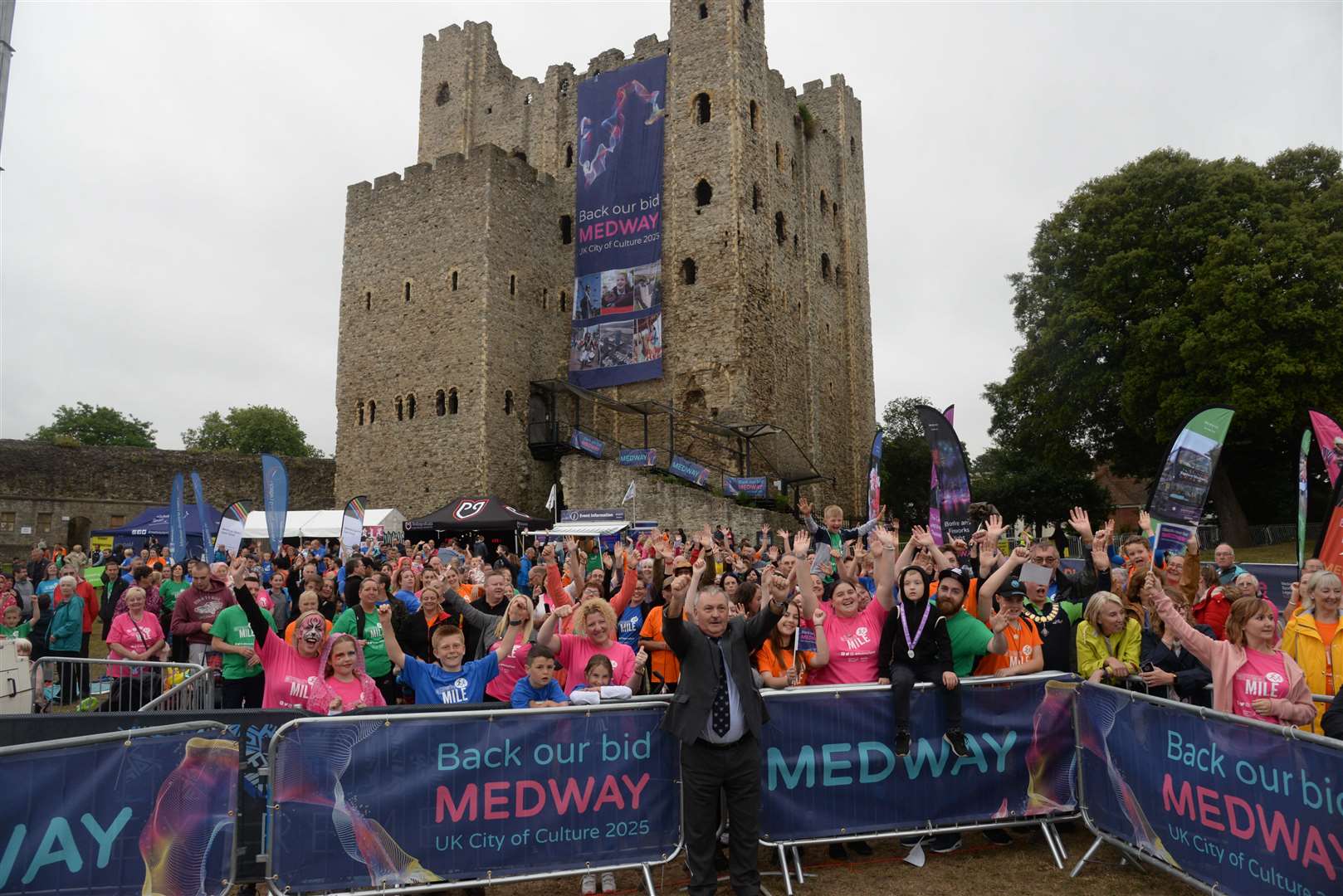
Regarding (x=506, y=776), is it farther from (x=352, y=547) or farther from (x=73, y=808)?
(x=352, y=547)

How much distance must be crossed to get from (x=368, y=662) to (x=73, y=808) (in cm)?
309

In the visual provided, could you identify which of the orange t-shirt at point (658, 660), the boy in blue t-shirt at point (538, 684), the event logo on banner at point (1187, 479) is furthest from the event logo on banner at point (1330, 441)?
the boy in blue t-shirt at point (538, 684)

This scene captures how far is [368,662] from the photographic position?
7098 mm

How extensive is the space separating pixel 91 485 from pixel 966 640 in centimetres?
3876

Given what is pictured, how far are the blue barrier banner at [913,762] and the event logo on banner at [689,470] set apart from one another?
20.4 m

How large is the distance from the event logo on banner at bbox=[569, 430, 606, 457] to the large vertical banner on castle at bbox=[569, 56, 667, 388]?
8.25 feet

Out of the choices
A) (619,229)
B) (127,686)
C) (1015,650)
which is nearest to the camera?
(1015,650)

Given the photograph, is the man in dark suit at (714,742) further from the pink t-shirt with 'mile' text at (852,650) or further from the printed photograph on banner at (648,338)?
the printed photograph on banner at (648,338)

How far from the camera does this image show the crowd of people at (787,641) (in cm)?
483

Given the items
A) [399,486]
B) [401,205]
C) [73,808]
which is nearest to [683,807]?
[73,808]

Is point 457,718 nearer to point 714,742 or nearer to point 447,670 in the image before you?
point 447,670

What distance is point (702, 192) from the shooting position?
29.5 metres

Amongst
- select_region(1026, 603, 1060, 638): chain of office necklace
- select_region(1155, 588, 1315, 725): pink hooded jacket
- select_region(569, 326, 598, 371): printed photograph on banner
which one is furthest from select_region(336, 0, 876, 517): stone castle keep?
select_region(1155, 588, 1315, 725): pink hooded jacket

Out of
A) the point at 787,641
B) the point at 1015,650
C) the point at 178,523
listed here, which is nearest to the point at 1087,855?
the point at 1015,650
